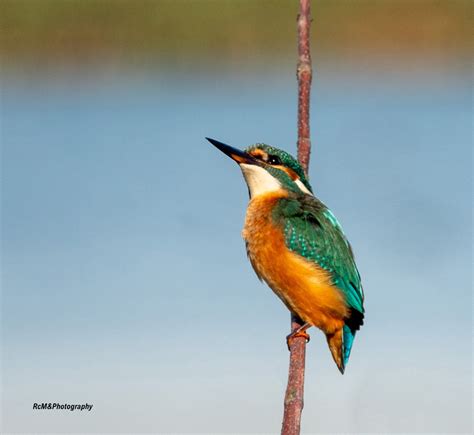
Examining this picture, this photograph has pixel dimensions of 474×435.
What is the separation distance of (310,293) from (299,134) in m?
0.45

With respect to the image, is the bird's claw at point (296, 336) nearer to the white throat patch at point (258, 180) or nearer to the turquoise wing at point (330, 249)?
the turquoise wing at point (330, 249)

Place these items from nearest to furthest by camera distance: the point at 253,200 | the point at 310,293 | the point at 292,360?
the point at 292,360
the point at 310,293
the point at 253,200

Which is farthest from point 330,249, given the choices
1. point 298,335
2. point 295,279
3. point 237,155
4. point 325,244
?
point 237,155

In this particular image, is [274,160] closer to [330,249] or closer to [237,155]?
[237,155]

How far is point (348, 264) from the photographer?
6.35 feet

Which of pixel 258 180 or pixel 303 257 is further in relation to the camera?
pixel 258 180

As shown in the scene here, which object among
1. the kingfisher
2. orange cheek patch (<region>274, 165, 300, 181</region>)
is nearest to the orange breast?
the kingfisher

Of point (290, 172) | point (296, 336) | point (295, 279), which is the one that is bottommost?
point (296, 336)

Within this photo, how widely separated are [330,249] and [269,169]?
0.30 metres

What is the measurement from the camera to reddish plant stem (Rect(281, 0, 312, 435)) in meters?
1.38

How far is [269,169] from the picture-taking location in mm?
2018

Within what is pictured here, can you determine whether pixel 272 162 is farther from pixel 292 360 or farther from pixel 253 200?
pixel 292 360

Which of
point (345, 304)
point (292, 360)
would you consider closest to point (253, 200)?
point (345, 304)

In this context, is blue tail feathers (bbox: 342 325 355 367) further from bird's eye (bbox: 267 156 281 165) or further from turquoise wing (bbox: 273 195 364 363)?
Answer: bird's eye (bbox: 267 156 281 165)
